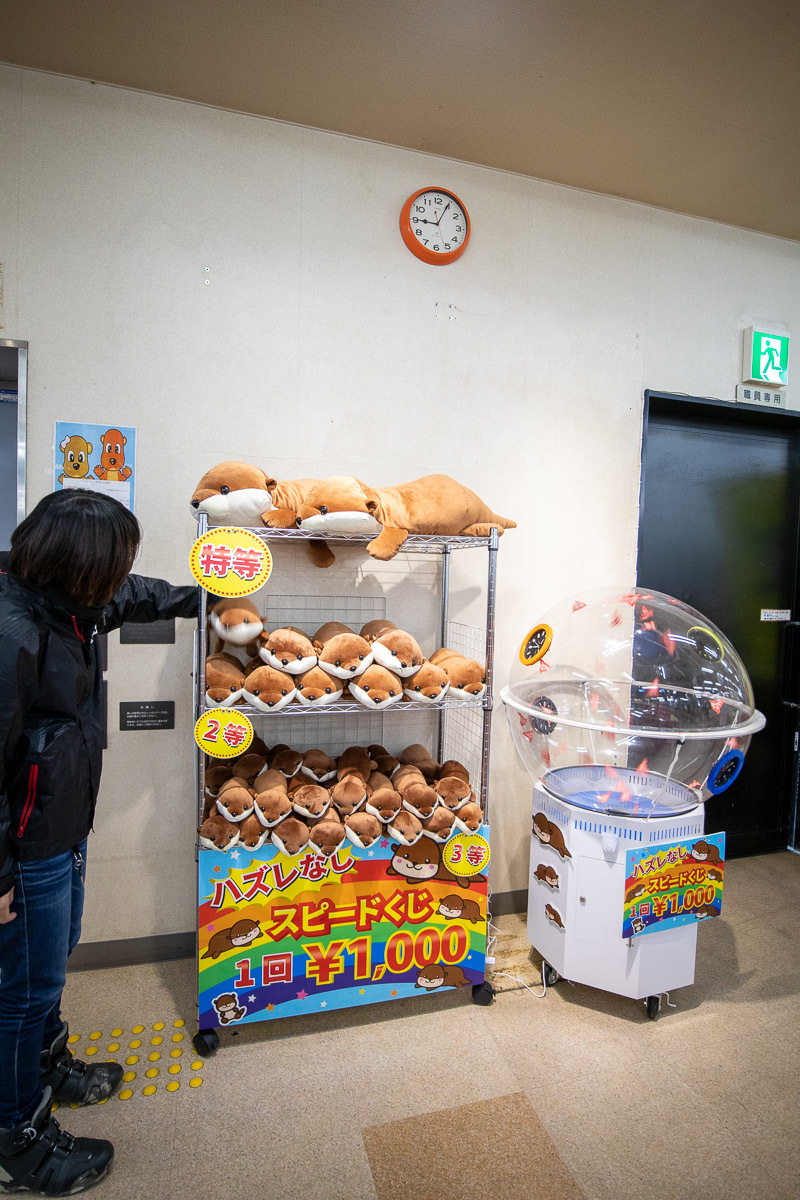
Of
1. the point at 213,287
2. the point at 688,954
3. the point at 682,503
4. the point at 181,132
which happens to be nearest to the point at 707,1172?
the point at 688,954

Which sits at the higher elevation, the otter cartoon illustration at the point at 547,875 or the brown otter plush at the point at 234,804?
the brown otter plush at the point at 234,804

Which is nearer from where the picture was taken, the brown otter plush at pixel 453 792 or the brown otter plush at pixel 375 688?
the brown otter plush at pixel 375 688

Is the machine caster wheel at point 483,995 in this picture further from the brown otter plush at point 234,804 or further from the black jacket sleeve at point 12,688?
the black jacket sleeve at point 12,688

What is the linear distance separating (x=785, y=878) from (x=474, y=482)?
2.49 metres

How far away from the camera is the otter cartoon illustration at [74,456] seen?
2121 mm

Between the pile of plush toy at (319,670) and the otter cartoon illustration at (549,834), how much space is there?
52 cm

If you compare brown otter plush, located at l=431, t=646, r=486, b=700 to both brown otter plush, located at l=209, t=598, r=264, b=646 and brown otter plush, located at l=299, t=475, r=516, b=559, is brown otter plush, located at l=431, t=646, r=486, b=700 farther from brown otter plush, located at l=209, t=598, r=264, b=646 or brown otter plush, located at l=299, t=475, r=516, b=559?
brown otter plush, located at l=209, t=598, r=264, b=646

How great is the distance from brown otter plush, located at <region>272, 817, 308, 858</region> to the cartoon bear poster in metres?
1.22

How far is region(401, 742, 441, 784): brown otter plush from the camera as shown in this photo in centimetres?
218

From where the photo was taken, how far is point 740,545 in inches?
127

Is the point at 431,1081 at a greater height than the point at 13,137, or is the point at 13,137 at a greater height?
the point at 13,137

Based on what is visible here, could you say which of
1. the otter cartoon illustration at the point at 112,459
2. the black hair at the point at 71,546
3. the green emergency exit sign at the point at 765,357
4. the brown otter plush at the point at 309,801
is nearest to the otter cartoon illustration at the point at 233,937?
the brown otter plush at the point at 309,801

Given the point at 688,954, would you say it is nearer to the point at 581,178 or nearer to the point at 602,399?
the point at 602,399

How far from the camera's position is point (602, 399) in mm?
2740
